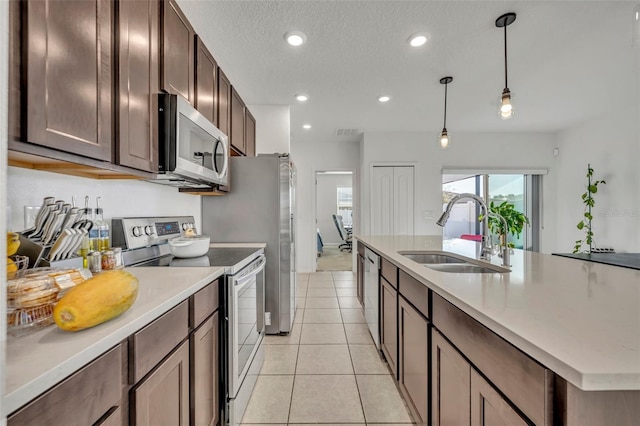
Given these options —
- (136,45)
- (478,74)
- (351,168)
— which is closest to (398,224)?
(351,168)

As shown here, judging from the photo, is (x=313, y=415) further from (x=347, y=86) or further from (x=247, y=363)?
(x=347, y=86)

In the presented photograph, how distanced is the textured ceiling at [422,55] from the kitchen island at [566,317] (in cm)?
182

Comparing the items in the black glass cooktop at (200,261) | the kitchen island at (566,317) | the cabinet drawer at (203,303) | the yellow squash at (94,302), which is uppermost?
the yellow squash at (94,302)

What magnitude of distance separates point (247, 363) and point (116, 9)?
73.9 inches

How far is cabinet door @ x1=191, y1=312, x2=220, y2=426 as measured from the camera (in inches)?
45.1

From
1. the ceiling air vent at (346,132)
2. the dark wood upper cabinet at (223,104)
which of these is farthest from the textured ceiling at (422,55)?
the ceiling air vent at (346,132)

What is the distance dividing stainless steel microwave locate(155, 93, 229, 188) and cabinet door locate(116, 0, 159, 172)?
41 millimetres

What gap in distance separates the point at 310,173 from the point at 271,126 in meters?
1.83

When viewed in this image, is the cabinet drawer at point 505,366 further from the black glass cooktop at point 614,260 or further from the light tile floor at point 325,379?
the black glass cooktop at point 614,260

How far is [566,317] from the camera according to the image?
28.4 inches

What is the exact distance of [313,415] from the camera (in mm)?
1597

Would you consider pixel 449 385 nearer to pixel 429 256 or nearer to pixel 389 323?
pixel 389 323

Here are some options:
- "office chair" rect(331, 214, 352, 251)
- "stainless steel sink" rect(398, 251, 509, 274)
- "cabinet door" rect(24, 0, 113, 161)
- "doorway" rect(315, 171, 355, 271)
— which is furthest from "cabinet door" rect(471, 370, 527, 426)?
"doorway" rect(315, 171, 355, 271)

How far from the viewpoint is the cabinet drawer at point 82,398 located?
50 cm
